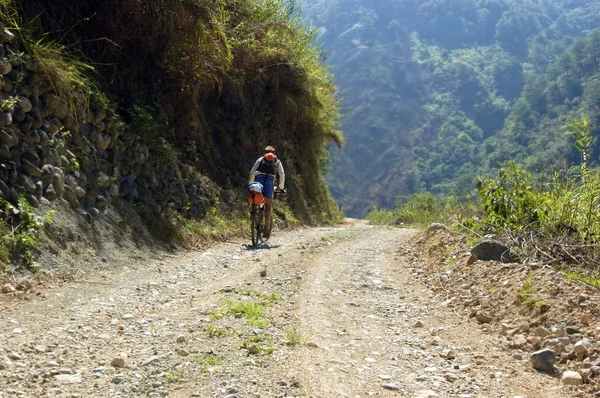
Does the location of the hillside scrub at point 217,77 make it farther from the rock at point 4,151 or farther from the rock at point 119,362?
the rock at point 119,362

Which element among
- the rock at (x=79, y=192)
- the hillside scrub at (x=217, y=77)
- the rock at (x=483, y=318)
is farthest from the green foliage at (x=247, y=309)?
the hillside scrub at (x=217, y=77)

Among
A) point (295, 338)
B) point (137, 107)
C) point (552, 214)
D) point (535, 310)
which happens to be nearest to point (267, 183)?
point (137, 107)

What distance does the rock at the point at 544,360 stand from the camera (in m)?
4.02

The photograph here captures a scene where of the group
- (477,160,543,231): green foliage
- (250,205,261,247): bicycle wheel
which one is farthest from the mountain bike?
(477,160,543,231): green foliage

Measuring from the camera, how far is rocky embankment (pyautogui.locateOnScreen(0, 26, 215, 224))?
6801mm

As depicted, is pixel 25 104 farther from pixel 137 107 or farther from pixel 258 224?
pixel 258 224

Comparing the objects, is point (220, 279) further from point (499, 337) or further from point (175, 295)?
point (499, 337)

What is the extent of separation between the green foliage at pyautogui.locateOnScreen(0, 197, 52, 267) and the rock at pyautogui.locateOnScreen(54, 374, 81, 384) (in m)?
2.98

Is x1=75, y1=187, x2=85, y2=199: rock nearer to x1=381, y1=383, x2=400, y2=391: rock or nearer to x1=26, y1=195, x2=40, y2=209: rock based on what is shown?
x1=26, y1=195, x2=40, y2=209: rock

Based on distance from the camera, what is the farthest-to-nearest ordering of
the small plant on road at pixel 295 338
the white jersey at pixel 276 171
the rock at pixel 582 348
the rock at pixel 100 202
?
the white jersey at pixel 276 171 → the rock at pixel 100 202 → the small plant on road at pixel 295 338 → the rock at pixel 582 348

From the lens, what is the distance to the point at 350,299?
6.25 metres

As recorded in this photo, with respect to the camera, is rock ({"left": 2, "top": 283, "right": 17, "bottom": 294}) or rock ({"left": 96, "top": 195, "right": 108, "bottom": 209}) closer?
rock ({"left": 2, "top": 283, "right": 17, "bottom": 294})

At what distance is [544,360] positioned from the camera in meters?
4.04

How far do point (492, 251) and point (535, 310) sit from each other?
2.09 m
